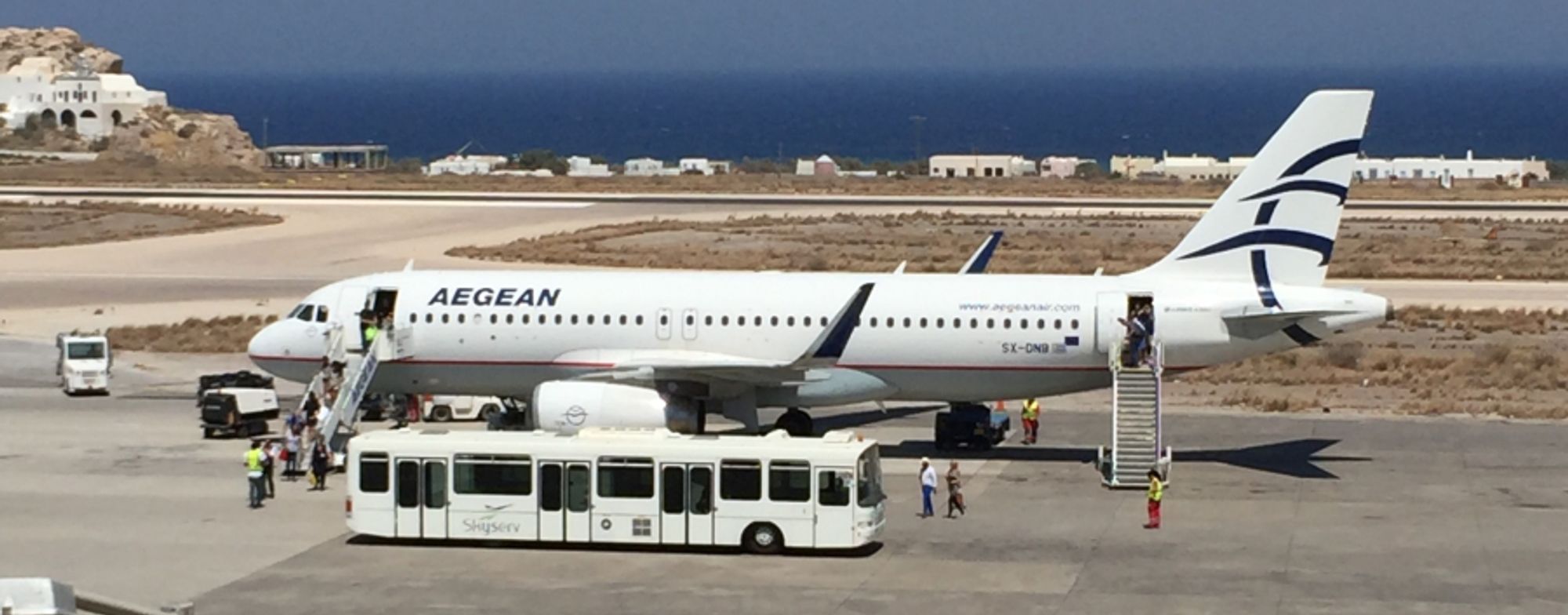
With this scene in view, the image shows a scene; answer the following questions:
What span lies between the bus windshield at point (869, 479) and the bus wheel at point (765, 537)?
169cm

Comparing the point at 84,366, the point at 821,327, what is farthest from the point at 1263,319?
the point at 84,366

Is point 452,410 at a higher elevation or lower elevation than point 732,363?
lower

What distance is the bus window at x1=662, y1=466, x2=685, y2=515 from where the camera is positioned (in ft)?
136

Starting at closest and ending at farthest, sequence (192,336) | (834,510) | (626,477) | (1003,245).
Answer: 1. (834,510)
2. (626,477)
3. (192,336)
4. (1003,245)

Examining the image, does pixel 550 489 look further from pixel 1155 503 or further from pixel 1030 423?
pixel 1030 423

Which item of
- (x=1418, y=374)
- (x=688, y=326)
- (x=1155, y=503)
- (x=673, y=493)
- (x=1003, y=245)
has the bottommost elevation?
(x=1155, y=503)

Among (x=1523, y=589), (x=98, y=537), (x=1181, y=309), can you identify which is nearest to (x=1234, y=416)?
(x=1181, y=309)

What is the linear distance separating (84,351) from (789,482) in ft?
103

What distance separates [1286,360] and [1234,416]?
1211 cm

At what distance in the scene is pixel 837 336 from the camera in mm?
51062

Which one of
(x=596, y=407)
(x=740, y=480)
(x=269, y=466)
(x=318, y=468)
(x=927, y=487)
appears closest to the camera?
(x=740, y=480)

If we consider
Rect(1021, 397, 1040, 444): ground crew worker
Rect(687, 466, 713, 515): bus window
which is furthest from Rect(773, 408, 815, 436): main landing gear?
Rect(687, 466, 713, 515): bus window

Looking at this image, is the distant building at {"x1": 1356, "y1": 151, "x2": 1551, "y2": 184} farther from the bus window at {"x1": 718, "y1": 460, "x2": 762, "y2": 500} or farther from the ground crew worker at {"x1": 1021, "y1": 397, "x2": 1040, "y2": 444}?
the bus window at {"x1": 718, "y1": 460, "x2": 762, "y2": 500}

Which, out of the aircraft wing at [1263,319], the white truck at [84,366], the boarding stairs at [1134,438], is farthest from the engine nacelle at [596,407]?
the white truck at [84,366]
